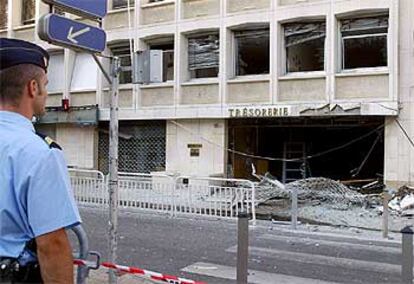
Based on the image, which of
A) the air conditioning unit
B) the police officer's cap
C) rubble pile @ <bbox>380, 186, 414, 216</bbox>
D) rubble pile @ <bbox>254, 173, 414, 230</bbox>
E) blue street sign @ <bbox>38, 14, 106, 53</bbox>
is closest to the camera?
the police officer's cap

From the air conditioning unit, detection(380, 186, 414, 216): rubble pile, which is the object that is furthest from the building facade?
the air conditioning unit

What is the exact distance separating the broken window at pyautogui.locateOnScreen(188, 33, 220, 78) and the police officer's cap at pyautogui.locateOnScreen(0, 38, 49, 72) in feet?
56.2

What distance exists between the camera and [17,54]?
2141 mm

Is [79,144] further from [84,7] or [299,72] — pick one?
[84,7]

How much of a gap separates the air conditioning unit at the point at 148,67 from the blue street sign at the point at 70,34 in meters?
0.91

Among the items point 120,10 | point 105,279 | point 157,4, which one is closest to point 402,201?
point 105,279

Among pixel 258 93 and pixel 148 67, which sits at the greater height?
pixel 258 93

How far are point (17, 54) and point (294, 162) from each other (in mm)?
17329

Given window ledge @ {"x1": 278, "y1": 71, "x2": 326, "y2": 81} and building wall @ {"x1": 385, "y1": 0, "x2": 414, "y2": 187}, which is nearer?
building wall @ {"x1": 385, "y1": 0, "x2": 414, "y2": 187}

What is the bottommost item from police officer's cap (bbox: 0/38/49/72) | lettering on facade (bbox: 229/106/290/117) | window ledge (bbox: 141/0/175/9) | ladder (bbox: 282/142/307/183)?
ladder (bbox: 282/142/307/183)

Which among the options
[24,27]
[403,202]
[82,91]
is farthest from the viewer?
[24,27]

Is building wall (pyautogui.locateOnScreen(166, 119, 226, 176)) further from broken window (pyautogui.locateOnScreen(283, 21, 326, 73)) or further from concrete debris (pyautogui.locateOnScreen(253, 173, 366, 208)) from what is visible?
concrete debris (pyautogui.locateOnScreen(253, 173, 366, 208))

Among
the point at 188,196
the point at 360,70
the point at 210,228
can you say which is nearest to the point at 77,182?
the point at 188,196

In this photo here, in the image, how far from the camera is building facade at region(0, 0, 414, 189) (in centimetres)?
1588
